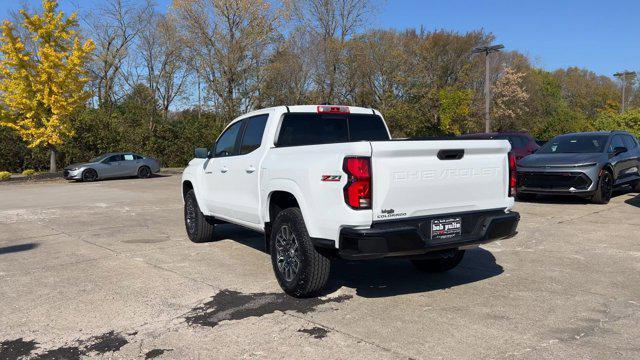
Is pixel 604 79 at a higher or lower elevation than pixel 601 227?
higher

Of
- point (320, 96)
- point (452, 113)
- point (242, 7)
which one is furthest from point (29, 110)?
point (452, 113)

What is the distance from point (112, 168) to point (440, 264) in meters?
21.1

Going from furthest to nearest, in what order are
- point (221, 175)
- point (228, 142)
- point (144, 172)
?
point (144, 172)
point (228, 142)
point (221, 175)

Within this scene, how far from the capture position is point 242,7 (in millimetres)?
33000

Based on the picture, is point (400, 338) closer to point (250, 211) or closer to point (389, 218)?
point (389, 218)

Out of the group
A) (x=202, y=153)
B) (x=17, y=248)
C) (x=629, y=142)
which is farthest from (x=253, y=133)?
(x=629, y=142)

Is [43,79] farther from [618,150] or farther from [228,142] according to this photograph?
[618,150]

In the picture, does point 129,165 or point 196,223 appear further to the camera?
point 129,165

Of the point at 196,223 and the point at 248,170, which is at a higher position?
the point at 248,170

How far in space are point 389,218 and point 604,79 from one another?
9024 centimetres

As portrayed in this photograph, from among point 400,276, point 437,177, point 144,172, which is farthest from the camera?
point 144,172

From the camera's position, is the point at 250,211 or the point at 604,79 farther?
the point at 604,79

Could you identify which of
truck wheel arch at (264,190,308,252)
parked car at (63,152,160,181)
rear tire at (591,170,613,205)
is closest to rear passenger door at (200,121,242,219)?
truck wheel arch at (264,190,308,252)

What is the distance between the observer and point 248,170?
19.6 ft
